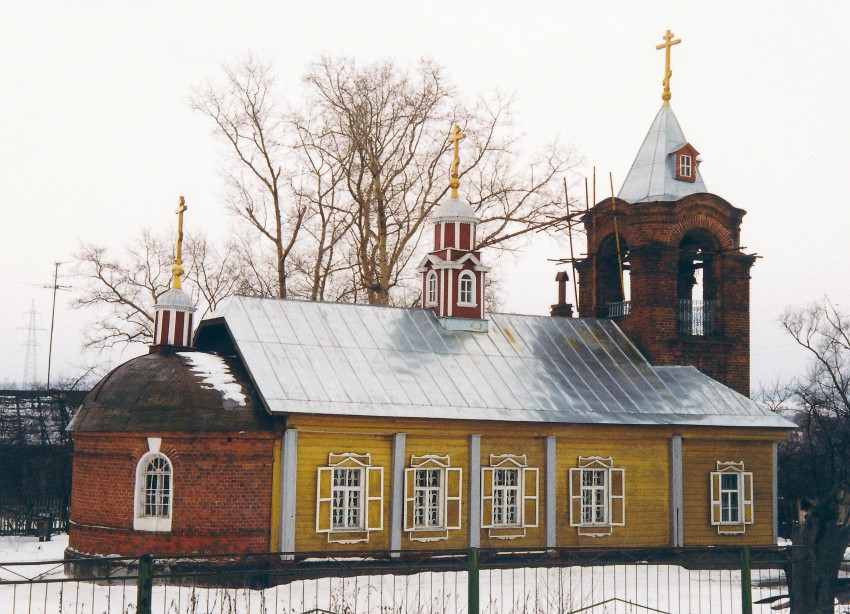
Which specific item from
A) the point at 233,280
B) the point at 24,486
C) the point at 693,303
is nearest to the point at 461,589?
the point at 693,303

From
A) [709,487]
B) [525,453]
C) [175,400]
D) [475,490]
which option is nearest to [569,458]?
[525,453]

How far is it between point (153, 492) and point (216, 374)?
2505 millimetres

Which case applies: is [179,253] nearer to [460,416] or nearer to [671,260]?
[460,416]

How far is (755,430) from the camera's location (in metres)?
23.5

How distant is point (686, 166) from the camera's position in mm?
26359

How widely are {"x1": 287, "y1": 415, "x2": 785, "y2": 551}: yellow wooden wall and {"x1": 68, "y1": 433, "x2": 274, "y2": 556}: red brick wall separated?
2.53ft

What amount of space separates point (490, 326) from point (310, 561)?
7.91 m

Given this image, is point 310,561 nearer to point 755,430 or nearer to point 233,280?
point 755,430

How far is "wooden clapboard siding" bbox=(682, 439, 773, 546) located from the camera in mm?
22703

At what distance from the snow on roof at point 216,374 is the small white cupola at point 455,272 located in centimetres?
603

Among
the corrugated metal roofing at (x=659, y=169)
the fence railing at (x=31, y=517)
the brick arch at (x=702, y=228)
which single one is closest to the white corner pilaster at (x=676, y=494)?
the brick arch at (x=702, y=228)

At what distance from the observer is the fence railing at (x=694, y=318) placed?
26.0 metres

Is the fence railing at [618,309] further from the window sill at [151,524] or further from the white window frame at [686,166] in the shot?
the window sill at [151,524]

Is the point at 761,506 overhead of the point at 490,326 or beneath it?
beneath
